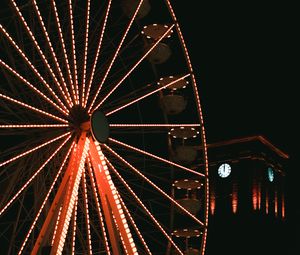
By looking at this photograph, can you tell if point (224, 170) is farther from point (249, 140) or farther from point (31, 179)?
point (31, 179)

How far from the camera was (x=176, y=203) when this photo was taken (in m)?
23.6

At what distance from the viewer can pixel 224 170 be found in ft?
208

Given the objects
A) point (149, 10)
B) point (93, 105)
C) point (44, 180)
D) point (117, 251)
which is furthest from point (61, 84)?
point (149, 10)

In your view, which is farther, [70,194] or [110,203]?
[110,203]

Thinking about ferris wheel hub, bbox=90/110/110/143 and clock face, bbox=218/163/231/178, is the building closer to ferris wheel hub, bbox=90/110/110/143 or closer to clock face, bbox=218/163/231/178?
clock face, bbox=218/163/231/178

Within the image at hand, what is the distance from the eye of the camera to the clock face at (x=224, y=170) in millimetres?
63109

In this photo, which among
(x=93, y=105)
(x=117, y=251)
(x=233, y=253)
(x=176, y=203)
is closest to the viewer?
(x=117, y=251)

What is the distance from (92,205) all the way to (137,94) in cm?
317

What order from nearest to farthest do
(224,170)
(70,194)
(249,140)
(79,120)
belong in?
(70,194)
(79,120)
(249,140)
(224,170)

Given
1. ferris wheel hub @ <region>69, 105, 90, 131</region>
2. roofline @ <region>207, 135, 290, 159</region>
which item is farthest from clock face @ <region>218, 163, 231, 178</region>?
ferris wheel hub @ <region>69, 105, 90, 131</region>

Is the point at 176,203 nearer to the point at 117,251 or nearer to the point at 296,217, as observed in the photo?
the point at 117,251

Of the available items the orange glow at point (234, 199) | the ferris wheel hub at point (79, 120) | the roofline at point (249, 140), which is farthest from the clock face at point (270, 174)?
the ferris wheel hub at point (79, 120)

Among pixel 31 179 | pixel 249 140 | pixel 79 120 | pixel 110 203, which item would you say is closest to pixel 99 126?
pixel 79 120

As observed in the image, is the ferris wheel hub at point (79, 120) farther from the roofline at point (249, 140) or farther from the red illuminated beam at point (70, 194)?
the roofline at point (249, 140)
